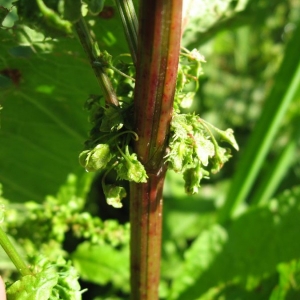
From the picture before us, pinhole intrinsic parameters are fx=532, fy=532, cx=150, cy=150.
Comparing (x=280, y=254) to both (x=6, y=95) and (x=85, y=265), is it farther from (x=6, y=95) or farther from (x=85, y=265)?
(x=6, y=95)

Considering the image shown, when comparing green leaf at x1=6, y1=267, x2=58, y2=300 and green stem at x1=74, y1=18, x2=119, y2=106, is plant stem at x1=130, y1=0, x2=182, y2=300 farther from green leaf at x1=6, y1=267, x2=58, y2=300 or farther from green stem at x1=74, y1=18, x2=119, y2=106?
green leaf at x1=6, y1=267, x2=58, y2=300

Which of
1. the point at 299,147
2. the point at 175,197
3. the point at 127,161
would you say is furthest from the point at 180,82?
the point at 299,147

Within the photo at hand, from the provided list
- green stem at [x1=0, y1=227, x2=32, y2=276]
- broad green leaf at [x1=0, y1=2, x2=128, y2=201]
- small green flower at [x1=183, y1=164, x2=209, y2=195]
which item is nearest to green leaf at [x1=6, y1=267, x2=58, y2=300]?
green stem at [x1=0, y1=227, x2=32, y2=276]

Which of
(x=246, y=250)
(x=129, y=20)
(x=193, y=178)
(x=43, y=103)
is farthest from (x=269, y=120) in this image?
(x=129, y=20)

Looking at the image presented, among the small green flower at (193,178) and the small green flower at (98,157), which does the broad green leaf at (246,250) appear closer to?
the small green flower at (193,178)

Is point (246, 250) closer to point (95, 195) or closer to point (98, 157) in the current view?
point (95, 195)

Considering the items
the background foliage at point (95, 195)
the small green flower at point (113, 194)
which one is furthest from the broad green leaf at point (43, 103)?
the small green flower at point (113, 194)
